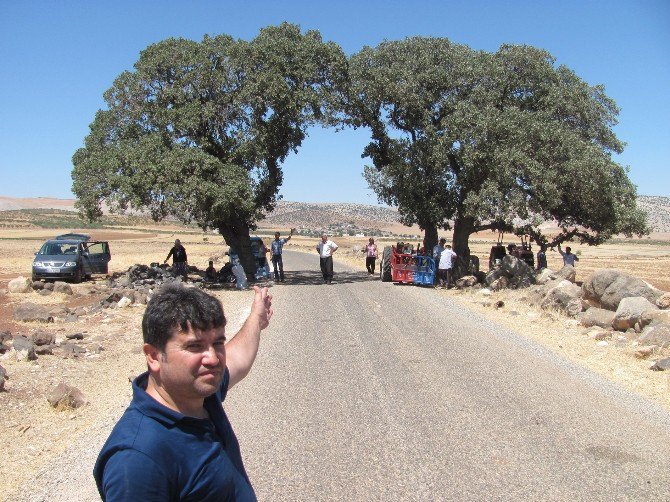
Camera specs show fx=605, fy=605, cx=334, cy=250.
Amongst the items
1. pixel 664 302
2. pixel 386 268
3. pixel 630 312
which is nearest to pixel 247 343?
pixel 630 312

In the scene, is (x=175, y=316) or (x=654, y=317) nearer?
(x=175, y=316)

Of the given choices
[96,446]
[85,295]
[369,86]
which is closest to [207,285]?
[85,295]

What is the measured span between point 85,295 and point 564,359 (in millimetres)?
16041

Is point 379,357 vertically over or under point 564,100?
under

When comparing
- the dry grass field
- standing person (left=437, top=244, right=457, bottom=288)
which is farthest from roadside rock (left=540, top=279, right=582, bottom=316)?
standing person (left=437, top=244, right=457, bottom=288)

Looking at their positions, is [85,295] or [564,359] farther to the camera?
[85,295]

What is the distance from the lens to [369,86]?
25.3 meters

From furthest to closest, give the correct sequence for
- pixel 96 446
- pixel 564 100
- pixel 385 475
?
pixel 564 100 → pixel 96 446 → pixel 385 475

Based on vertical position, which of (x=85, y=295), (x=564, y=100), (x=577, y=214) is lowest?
(x=85, y=295)

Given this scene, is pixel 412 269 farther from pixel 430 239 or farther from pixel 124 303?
pixel 124 303

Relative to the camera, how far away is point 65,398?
7.09 metres

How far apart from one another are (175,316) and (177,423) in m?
0.41

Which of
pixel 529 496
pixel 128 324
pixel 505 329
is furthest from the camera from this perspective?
pixel 128 324

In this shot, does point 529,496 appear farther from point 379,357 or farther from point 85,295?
point 85,295
